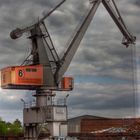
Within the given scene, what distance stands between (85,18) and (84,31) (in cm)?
138

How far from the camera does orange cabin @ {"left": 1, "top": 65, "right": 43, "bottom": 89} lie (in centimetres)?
3984

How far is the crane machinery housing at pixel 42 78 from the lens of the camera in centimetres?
3947

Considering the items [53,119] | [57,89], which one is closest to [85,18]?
[57,89]

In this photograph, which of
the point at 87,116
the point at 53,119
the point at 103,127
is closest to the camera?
the point at 53,119

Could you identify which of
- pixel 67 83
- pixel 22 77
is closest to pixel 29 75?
pixel 22 77

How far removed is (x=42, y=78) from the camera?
41.0m

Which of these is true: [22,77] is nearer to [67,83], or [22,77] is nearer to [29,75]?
[29,75]

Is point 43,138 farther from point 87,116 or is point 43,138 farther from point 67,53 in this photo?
point 87,116

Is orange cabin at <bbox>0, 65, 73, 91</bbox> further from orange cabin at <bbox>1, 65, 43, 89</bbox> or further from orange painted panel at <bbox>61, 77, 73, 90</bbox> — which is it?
orange painted panel at <bbox>61, 77, 73, 90</bbox>

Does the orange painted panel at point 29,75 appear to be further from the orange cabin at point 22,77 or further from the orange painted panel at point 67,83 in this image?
the orange painted panel at point 67,83

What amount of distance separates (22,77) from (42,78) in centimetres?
202

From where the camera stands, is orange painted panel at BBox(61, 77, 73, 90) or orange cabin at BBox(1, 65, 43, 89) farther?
orange painted panel at BBox(61, 77, 73, 90)

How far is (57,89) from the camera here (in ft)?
137

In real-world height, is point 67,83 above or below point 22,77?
below
